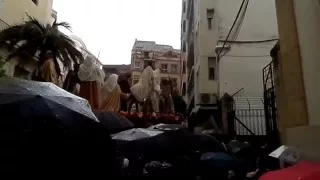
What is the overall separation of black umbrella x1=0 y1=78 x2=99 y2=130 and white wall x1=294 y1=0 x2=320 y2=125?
10.0 feet

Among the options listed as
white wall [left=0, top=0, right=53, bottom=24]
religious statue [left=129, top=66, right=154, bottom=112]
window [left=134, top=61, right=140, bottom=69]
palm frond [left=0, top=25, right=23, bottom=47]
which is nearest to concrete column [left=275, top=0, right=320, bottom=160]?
religious statue [left=129, top=66, right=154, bottom=112]

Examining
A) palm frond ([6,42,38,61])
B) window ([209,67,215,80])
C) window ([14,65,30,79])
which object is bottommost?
window ([14,65,30,79])

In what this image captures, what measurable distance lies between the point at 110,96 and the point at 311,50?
8.11 m

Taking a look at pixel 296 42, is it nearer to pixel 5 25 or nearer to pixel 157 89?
pixel 157 89

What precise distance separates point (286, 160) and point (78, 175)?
2744 mm

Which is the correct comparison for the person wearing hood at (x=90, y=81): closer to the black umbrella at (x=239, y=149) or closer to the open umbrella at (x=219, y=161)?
the open umbrella at (x=219, y=161)

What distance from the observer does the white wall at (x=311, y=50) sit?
15.4ft

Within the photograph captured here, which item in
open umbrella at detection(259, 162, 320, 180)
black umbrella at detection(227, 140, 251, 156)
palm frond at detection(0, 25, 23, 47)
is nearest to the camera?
open umbrella at detection(259, 162, 320, 180)

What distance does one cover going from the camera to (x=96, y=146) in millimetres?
5070

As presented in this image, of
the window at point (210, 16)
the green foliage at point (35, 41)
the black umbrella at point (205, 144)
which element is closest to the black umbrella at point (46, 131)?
the black umbrella at point (205, 144)

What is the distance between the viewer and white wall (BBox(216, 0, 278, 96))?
62.3ft

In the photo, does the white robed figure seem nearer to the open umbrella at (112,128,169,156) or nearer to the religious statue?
the religious statue

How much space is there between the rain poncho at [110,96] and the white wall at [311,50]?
25.3ft

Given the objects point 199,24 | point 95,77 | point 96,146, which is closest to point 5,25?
point 95,77
